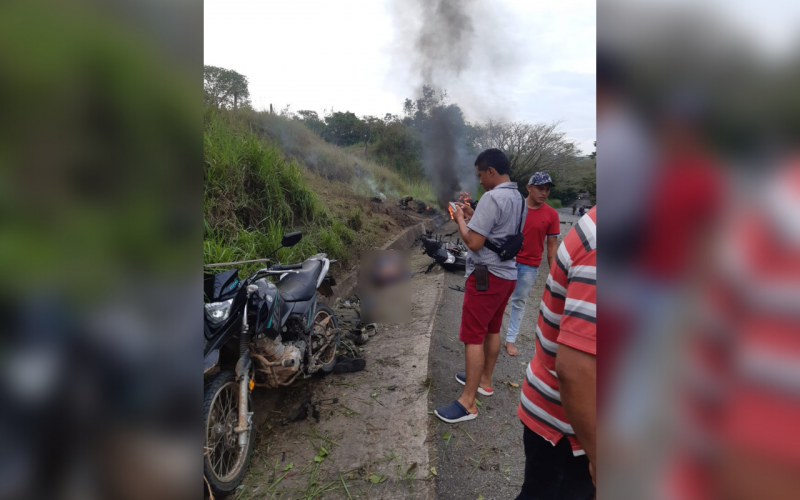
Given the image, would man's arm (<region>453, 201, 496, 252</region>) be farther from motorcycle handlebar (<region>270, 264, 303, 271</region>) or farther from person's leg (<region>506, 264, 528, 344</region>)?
motorcycle handlebar (<region>270, 264, 303, 271</region>)

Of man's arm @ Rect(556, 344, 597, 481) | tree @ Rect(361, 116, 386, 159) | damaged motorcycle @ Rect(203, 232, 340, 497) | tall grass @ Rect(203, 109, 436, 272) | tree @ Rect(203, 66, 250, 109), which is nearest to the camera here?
man's arm @ Rect(556, 344, 597, 481)

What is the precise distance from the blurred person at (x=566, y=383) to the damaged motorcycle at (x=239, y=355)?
1.77 m

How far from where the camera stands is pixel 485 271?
3.10 m

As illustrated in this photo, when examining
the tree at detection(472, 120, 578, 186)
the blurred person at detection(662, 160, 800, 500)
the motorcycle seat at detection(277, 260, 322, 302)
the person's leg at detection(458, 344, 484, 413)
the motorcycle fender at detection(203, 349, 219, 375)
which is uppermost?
the tree at detection(472, 120, 578, 186)

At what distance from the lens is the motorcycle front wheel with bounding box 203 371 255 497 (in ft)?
7.58

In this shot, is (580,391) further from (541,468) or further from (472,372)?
(472,372)

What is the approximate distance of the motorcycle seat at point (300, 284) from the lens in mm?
3491

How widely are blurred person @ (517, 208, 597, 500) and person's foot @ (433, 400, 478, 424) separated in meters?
1.42

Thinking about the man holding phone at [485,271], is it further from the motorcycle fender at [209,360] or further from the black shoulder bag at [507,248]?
the motorcycle fender at [209,360]

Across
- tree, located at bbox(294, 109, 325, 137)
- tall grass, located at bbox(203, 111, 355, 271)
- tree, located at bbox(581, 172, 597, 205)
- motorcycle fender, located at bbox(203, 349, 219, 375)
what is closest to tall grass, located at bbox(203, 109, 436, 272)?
tall grass, located at bbox(203, 111, 355, 271)

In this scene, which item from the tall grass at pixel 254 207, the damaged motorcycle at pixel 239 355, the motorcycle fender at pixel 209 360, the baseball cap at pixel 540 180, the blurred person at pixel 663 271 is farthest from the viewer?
the tall grass at pixel 254 207

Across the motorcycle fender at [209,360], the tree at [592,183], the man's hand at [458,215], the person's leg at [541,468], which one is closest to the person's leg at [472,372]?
the man's hand at [458,215]

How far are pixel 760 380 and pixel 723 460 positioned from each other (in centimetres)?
11

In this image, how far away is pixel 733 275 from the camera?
17.4 inches
